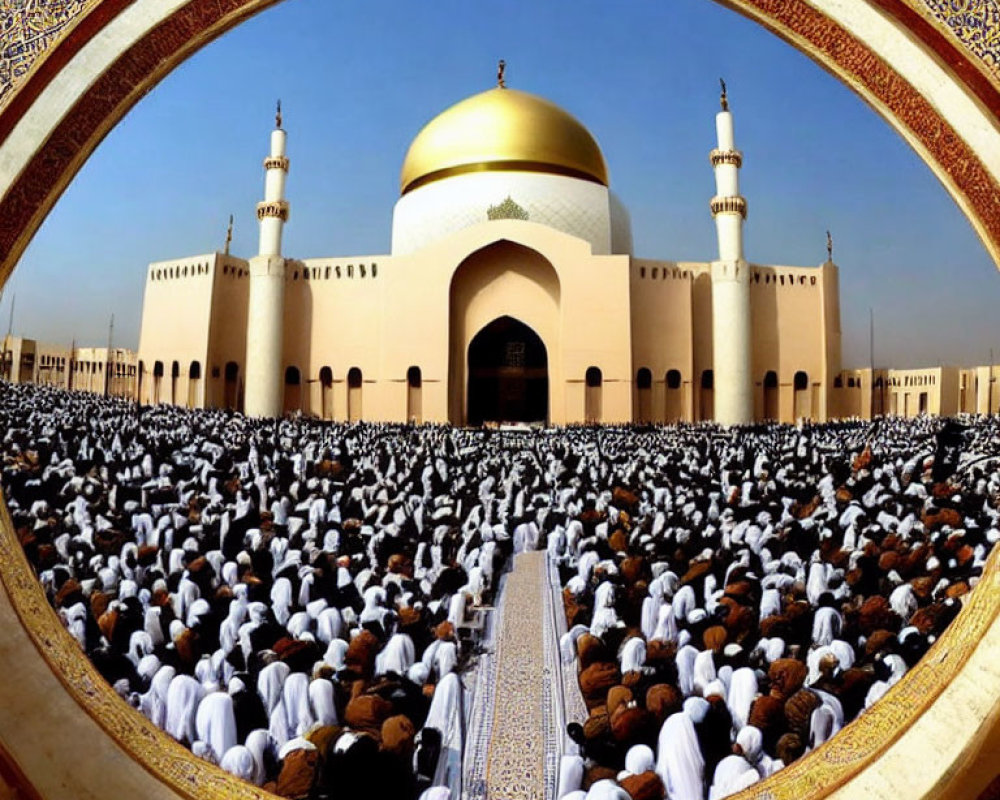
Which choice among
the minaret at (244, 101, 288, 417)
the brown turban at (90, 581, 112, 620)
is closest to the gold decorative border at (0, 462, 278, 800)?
the brown turban at (90, 581, 112, 620)

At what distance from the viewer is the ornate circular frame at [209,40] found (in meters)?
1.74

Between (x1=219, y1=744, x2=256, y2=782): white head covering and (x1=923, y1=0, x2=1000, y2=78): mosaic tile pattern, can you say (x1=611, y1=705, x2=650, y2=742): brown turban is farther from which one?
(x1=923, y1=0, x2=1000, y2=78): mosaic tile pattern

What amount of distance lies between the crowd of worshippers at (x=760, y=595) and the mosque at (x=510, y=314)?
2.75 meters

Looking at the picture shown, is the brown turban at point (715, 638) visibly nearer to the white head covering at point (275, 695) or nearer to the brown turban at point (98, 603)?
the white head covering at point (275, 695)

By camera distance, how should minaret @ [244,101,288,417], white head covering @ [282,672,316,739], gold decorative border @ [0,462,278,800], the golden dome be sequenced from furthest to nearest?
the golden dome
minaret @ [244,101,288,417]
white head covering @ [282,672,316,739]
gold decorative border @ [0,462,278,800]

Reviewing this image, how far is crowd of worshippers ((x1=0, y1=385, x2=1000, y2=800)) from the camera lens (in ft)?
7.13

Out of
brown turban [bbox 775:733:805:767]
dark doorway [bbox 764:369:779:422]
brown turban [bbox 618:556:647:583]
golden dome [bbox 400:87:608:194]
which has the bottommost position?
brown turban [bbox 775:733:805:767]

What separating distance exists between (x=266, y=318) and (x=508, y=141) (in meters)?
5.92

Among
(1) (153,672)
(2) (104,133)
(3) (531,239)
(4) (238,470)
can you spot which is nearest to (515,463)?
(4) (238,470)

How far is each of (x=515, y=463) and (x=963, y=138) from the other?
5.45 m

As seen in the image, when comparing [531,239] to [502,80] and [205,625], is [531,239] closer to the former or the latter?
[502,80]

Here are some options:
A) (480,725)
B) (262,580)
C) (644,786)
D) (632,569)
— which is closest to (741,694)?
(644,786)

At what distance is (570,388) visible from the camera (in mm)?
11242

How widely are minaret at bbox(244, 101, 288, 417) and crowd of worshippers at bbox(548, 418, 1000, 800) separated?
16.3 feet
